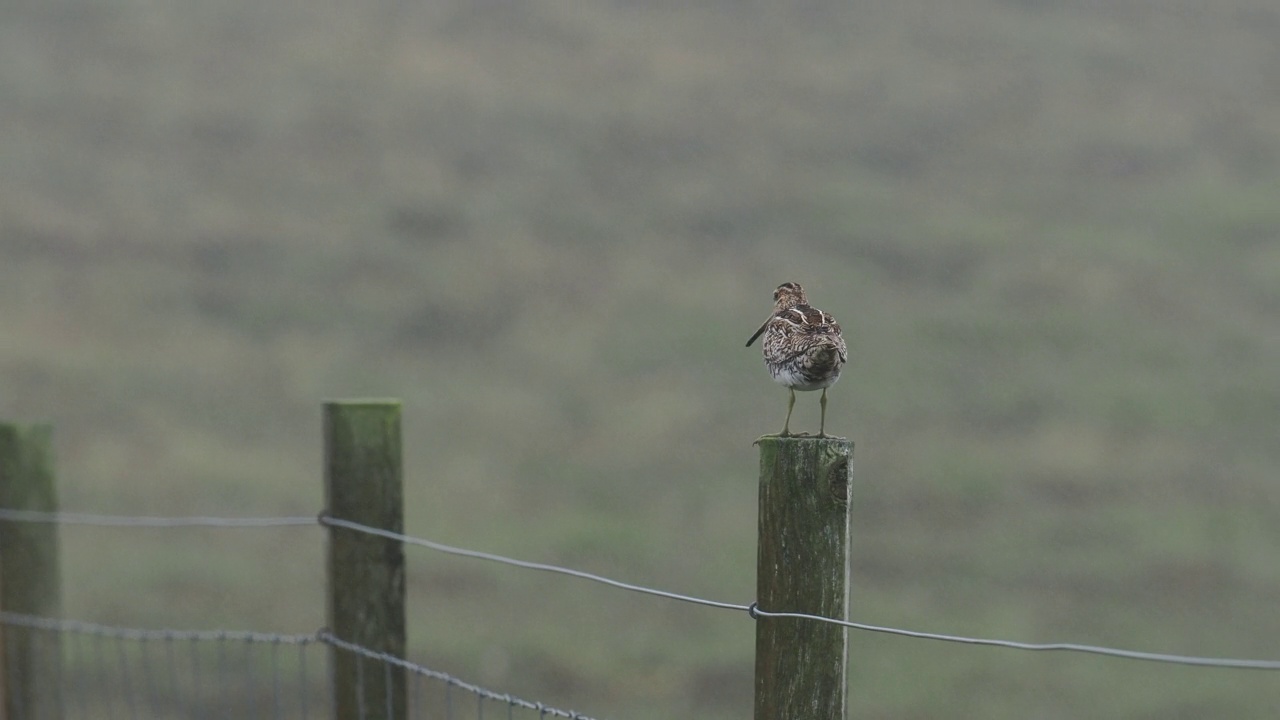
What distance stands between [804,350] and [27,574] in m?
3.92

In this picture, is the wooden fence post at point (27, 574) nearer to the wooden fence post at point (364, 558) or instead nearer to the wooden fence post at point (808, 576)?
the wooden fence post at point (364, 558)

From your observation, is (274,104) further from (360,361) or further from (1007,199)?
(1007,199)

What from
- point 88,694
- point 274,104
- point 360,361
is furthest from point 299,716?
point 274,104

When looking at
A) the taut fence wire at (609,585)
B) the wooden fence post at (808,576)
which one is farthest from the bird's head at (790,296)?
the wooden fence post at (808,576)

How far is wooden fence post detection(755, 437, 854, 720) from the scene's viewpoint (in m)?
3.55

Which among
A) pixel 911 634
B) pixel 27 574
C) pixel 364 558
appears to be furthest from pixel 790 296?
pixel 27 574

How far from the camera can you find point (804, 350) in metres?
4.50

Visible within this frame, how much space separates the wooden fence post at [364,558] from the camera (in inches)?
197

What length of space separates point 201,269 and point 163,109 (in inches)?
182

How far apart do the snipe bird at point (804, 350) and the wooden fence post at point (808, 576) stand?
2.34 feet

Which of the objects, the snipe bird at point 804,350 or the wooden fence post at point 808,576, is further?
the snipe bird at point 804,350

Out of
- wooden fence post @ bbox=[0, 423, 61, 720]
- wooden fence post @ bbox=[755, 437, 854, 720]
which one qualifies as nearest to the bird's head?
wooden fence post @ bbox=[755, 437, 854, 720]

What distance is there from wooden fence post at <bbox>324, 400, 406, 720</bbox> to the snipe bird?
4.31ft

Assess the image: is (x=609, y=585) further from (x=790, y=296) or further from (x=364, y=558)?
(x=790, y=296)
